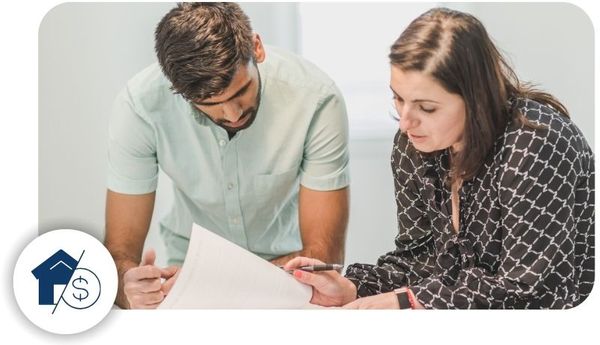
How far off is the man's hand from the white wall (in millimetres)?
94

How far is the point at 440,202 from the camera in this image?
1.48 m

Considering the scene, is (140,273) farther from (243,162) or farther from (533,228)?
(533,228)

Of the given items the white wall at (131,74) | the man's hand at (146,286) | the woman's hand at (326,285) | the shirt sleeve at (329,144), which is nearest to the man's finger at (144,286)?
the man's hand at (146,286)

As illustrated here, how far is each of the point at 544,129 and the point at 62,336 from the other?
772mm

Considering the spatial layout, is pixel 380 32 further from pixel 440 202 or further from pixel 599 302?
pixel 599 302

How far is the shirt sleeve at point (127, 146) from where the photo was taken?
1.60 metres

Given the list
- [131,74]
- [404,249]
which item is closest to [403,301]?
[404,249]

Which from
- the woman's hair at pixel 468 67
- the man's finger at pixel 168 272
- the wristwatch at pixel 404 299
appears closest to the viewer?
the woman's hair at pixel 468 67

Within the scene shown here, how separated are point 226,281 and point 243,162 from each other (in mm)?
284

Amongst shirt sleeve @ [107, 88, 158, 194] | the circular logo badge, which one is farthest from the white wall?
the circular logo badge

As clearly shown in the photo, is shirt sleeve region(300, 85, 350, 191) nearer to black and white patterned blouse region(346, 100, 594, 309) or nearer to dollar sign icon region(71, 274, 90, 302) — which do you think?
black and white patterned blouse region(346, 100, 594, 309)

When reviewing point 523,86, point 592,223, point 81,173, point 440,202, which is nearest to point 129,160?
point 81,173

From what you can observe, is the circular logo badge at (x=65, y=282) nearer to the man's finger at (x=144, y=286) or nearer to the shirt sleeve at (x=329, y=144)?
the man's finger at (x=144, y=286)

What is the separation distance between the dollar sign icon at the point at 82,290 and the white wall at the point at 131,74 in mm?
139
